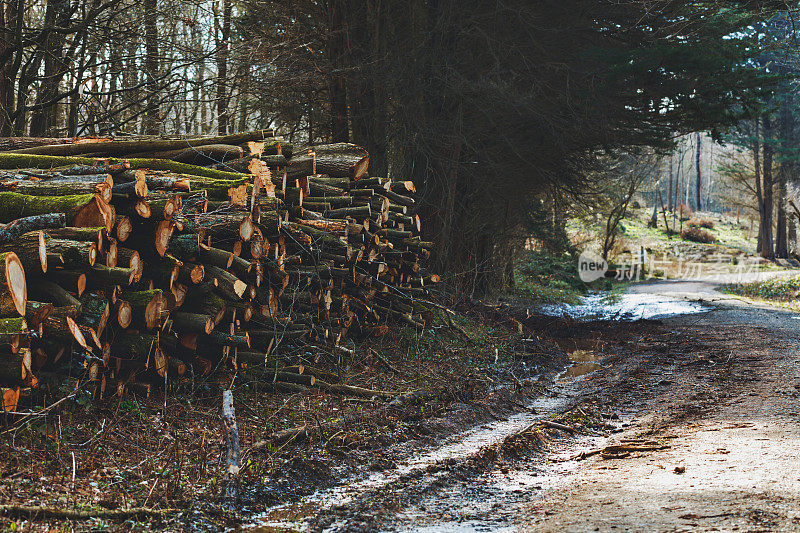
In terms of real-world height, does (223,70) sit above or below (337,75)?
above

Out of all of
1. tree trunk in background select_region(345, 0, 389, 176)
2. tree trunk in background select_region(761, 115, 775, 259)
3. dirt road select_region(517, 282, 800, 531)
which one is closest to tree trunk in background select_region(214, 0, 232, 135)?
tree trunk in background select_region(345, 0, 389, 176)

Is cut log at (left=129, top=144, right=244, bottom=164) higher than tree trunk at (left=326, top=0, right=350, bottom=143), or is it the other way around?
tree trunk at (left=326, top=0, right=350, bottom=143)

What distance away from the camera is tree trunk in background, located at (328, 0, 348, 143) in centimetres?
1266

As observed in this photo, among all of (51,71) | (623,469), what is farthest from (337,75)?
(623,469)

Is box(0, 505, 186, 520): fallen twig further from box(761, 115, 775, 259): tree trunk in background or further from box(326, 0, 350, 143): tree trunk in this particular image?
box(761, 115, 775, 259): tree trunk in background

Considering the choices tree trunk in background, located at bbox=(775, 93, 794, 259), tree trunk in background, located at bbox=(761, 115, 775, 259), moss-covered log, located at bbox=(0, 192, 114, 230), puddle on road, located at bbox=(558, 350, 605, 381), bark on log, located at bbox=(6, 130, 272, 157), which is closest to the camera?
moss-covered log, located at bbox=(0, 192, 114, 230)

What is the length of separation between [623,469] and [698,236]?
5093 centimetres

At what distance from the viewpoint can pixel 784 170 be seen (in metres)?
37.9

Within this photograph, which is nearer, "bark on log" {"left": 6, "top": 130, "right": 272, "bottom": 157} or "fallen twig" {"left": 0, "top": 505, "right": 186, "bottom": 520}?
"fallen twig" {"left": 0, "top": 505, "right": 186, "bottom": 520}

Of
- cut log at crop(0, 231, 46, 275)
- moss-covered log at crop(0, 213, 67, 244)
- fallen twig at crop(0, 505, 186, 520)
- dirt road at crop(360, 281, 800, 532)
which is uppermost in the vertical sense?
moss-covered log at crop(0, 213, 67, 244)

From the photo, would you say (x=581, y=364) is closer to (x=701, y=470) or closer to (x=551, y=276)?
(x=701, y=470)

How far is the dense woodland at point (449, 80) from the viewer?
473 inches

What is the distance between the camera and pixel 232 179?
6.73 meters

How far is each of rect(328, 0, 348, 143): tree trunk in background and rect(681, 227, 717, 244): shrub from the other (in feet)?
147
